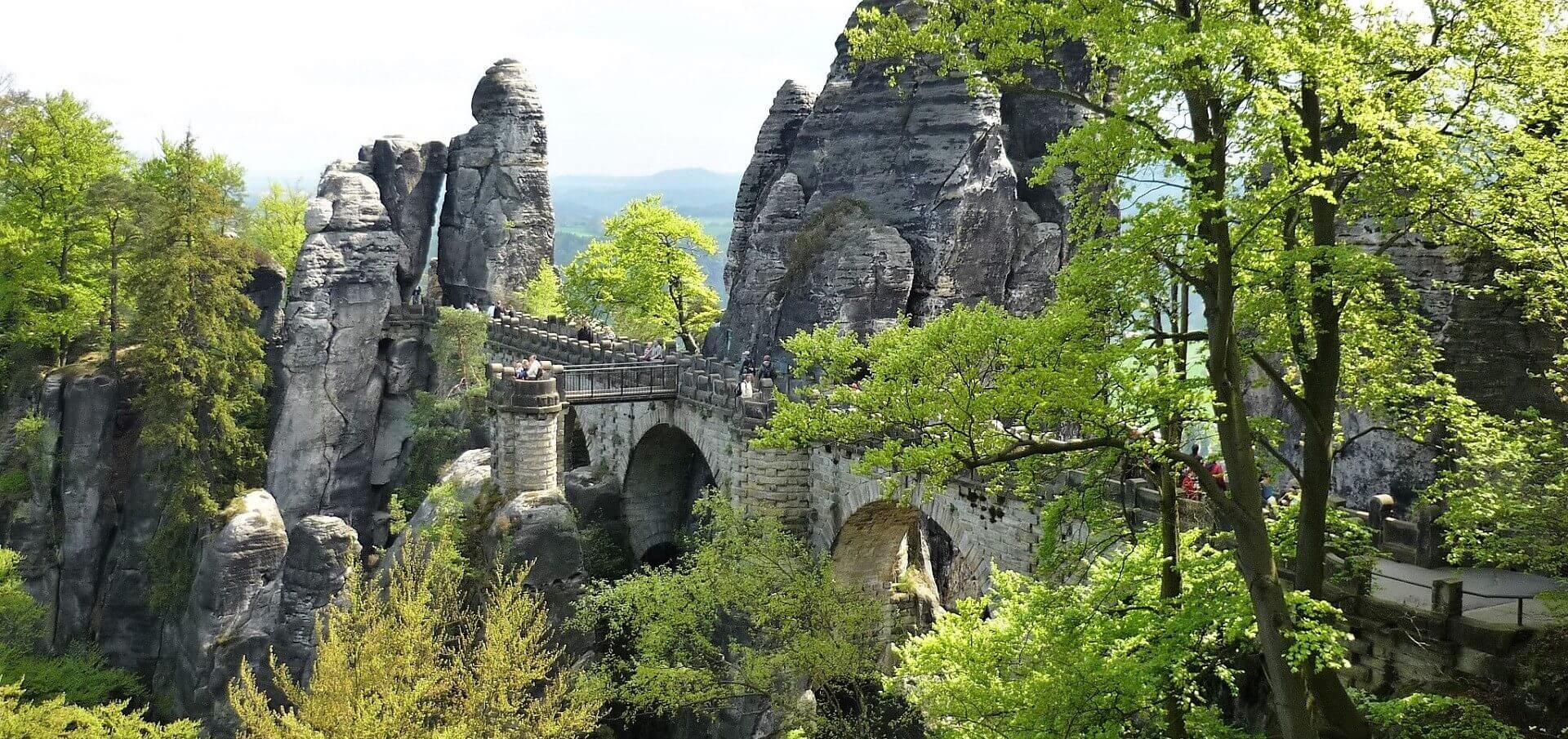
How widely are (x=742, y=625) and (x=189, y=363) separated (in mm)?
24950

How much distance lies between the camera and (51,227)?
159 feet

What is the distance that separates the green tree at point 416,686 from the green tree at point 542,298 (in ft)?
90.6

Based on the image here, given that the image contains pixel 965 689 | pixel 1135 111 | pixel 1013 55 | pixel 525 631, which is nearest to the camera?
pixel 1135 111

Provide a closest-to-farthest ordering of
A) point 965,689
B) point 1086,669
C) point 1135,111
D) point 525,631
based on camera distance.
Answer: point 1135,111 → point 1086,669 → point 965,689 → point 525,631

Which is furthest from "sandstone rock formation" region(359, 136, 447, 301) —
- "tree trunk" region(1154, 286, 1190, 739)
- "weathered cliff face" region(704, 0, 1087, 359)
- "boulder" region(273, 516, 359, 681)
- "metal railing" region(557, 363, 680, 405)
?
"tree trunk" region(1154, 286, 1190, 739)

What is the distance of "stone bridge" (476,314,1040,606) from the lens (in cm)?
2444

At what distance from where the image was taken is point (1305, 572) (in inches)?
537

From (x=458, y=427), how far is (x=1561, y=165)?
39.4 meters

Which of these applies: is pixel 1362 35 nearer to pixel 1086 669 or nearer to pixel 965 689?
pixel 1086 669

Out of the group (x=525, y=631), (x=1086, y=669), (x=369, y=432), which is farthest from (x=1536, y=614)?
(x=369, y=432)

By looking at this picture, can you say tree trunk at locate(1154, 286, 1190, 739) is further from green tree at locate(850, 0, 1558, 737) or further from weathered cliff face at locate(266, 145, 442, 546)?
weathered cliff face at locate(266, 145, 442, 546)

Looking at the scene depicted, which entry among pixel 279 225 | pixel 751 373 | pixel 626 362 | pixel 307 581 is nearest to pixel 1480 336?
pixel 751 373

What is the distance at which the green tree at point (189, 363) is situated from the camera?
4306 cm

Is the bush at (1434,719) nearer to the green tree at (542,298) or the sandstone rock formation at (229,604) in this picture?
the sandstone rock formation at (229,604)
